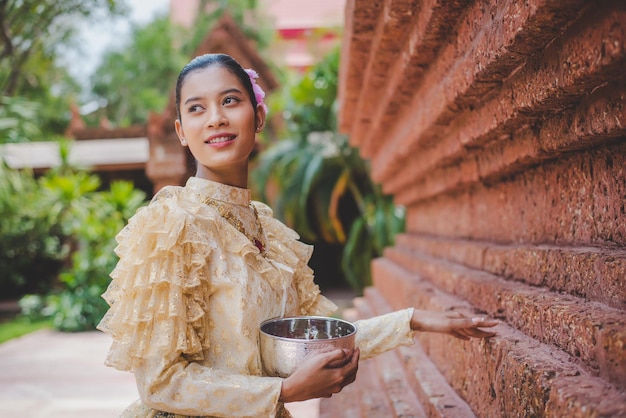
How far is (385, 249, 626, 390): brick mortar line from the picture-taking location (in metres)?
0.78

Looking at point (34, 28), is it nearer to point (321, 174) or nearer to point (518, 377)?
point (321, 174)

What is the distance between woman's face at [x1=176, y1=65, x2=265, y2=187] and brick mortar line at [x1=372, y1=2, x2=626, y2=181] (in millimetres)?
544

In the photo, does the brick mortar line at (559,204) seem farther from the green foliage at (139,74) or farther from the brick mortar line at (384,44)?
the green foliage at (139,74)

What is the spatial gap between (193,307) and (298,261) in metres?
0.43

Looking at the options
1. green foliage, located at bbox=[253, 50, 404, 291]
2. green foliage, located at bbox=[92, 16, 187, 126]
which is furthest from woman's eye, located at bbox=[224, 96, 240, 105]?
green foliage, located at bbox=[92, 16, 187, 126]

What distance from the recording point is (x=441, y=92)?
57.3 inches

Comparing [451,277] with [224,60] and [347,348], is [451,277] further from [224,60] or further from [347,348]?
[224,60]

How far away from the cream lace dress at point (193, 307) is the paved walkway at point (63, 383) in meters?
2.06

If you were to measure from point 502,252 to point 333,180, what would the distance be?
633 cm

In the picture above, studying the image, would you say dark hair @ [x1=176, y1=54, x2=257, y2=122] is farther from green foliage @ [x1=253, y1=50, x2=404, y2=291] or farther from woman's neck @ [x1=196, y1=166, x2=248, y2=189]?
green foliage @ [x1=253, y1=50, x2=404, y2=291]

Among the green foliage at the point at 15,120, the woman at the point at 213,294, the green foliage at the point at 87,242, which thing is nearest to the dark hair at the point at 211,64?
the woman at the point at 213,294

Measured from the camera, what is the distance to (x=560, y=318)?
3.14 ft

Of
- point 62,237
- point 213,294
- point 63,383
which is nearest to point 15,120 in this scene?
point 62,237

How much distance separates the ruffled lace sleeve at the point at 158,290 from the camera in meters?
1.03
